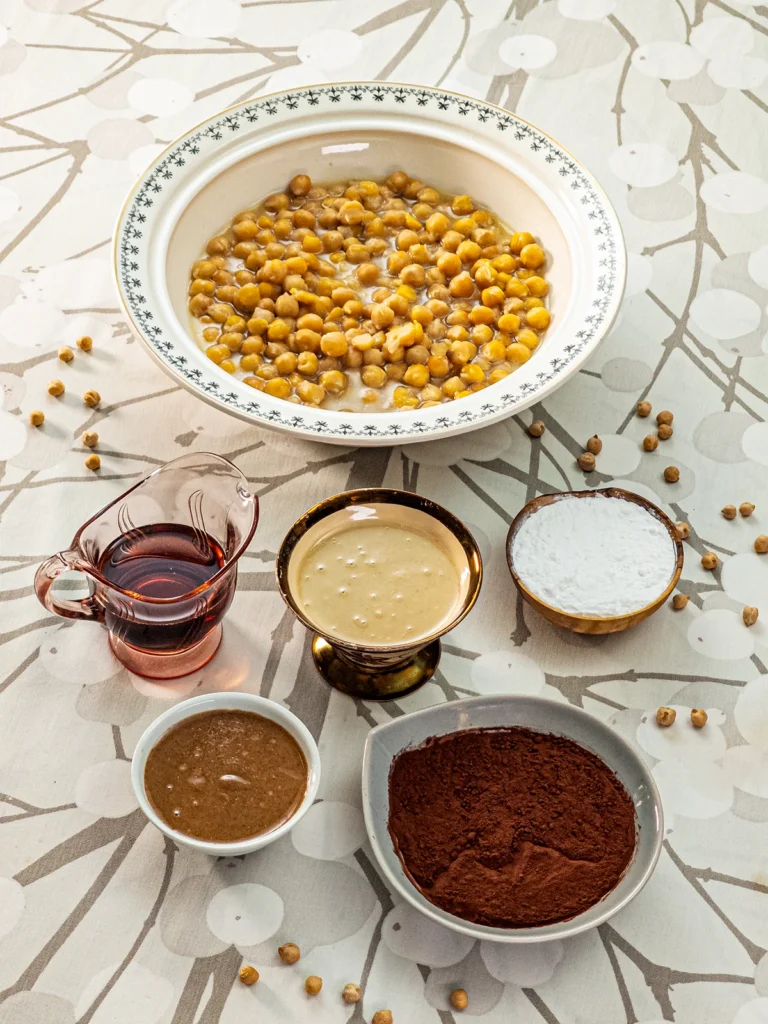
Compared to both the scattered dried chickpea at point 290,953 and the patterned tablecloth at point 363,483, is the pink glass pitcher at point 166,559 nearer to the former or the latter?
the patterned tablecloth at point 363,483

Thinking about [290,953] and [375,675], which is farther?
[375,675]

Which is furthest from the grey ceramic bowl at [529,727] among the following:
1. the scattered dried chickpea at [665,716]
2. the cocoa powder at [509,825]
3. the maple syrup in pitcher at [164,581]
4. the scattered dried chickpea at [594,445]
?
the scattered dried chickpea at [594,445]

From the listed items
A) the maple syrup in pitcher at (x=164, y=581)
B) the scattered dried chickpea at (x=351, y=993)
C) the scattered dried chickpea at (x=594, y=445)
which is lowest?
the scattered dried chickpea at (x=351, y=993)

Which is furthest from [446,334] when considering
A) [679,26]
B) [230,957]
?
[679,26]

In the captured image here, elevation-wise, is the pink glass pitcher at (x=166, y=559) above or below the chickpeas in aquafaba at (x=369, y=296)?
below

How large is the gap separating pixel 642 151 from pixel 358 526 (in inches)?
48.5

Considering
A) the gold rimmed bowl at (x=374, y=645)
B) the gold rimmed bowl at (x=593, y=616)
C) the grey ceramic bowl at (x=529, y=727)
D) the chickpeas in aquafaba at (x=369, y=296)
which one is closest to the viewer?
the grey ceramic bowl at (x=529, y=727)

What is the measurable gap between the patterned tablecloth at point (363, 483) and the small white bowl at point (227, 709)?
0.10 metres

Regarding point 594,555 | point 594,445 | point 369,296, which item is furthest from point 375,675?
point 369,296

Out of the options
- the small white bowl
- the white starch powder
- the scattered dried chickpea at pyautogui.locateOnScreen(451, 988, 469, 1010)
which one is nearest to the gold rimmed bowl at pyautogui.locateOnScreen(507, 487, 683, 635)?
the white starch powder

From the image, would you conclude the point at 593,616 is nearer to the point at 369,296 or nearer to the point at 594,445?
the point at 594,445

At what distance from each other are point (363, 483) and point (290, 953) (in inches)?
29.3

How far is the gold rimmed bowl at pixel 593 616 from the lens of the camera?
1519mm

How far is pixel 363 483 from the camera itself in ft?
5.69
